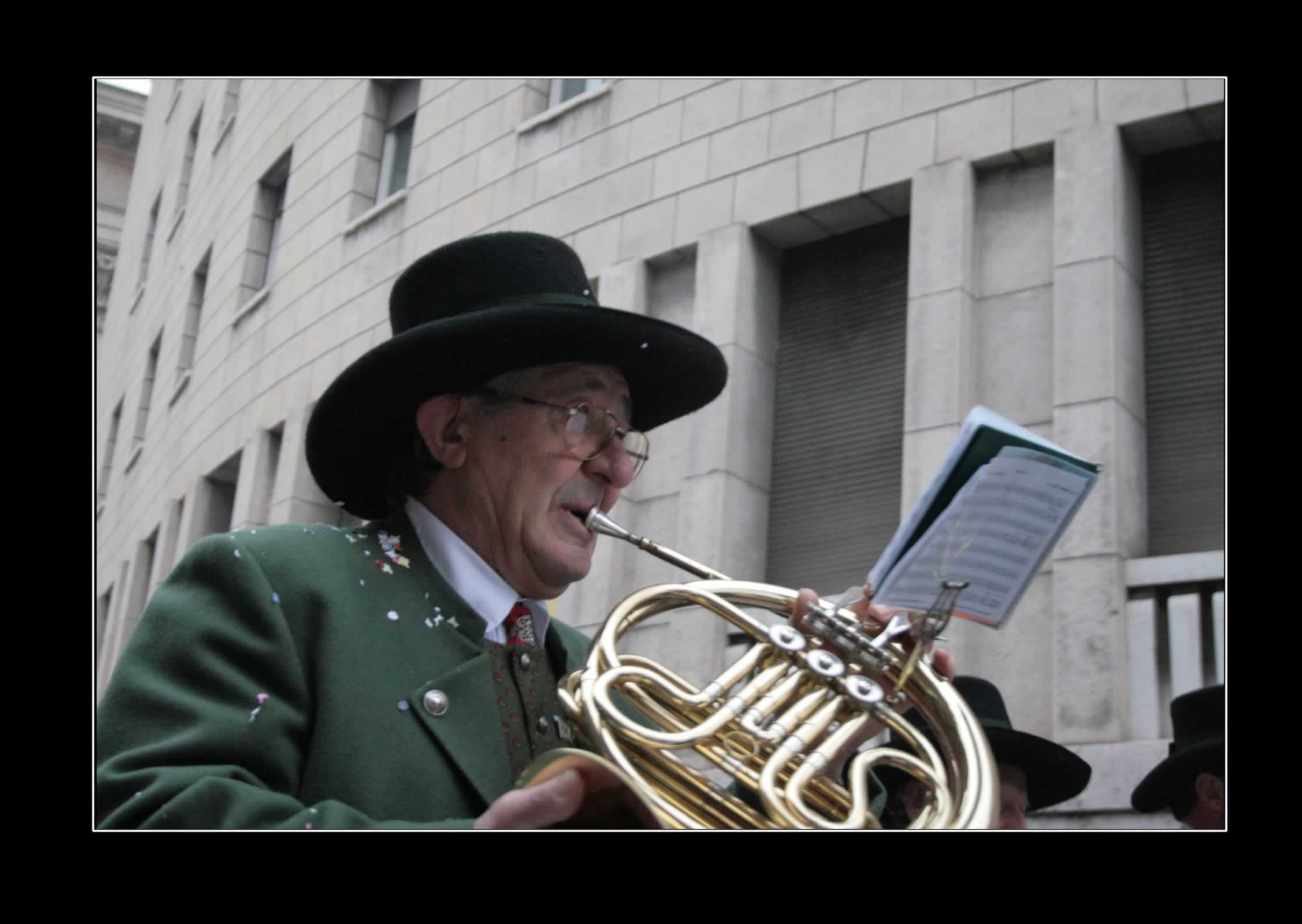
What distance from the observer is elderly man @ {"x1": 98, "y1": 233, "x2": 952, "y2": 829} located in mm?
2445

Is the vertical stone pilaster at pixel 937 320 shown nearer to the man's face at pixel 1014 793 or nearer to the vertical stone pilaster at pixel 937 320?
the vertical stone pilaster at pixel 937 320

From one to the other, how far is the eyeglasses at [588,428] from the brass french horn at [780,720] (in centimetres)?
43

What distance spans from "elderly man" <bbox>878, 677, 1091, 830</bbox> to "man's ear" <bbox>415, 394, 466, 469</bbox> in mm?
2157

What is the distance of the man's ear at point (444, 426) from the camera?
3.27 meters

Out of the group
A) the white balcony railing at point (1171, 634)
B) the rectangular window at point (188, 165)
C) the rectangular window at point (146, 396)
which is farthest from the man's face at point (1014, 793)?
the rectangular window at point (188, 165)

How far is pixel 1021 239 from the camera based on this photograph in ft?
26.3

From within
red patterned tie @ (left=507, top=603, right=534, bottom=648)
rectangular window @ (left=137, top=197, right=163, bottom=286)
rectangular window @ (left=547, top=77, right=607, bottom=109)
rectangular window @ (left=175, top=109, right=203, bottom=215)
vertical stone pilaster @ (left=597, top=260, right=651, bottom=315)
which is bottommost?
red patterned tie @ (left=507, top=603, right=534, bottom=648)

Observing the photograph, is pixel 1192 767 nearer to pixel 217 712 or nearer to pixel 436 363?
pixel 436 363

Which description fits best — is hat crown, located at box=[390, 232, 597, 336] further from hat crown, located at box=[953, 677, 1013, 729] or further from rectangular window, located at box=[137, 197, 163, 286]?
rectangular window, located at box=[137, 197, 163, 286]

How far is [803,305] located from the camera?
901cm

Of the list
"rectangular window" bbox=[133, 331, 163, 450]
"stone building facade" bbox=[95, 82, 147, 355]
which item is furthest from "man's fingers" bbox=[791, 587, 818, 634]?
"rectangular window" bbox=[133, 331, 163, 450]

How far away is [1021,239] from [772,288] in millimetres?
1656
